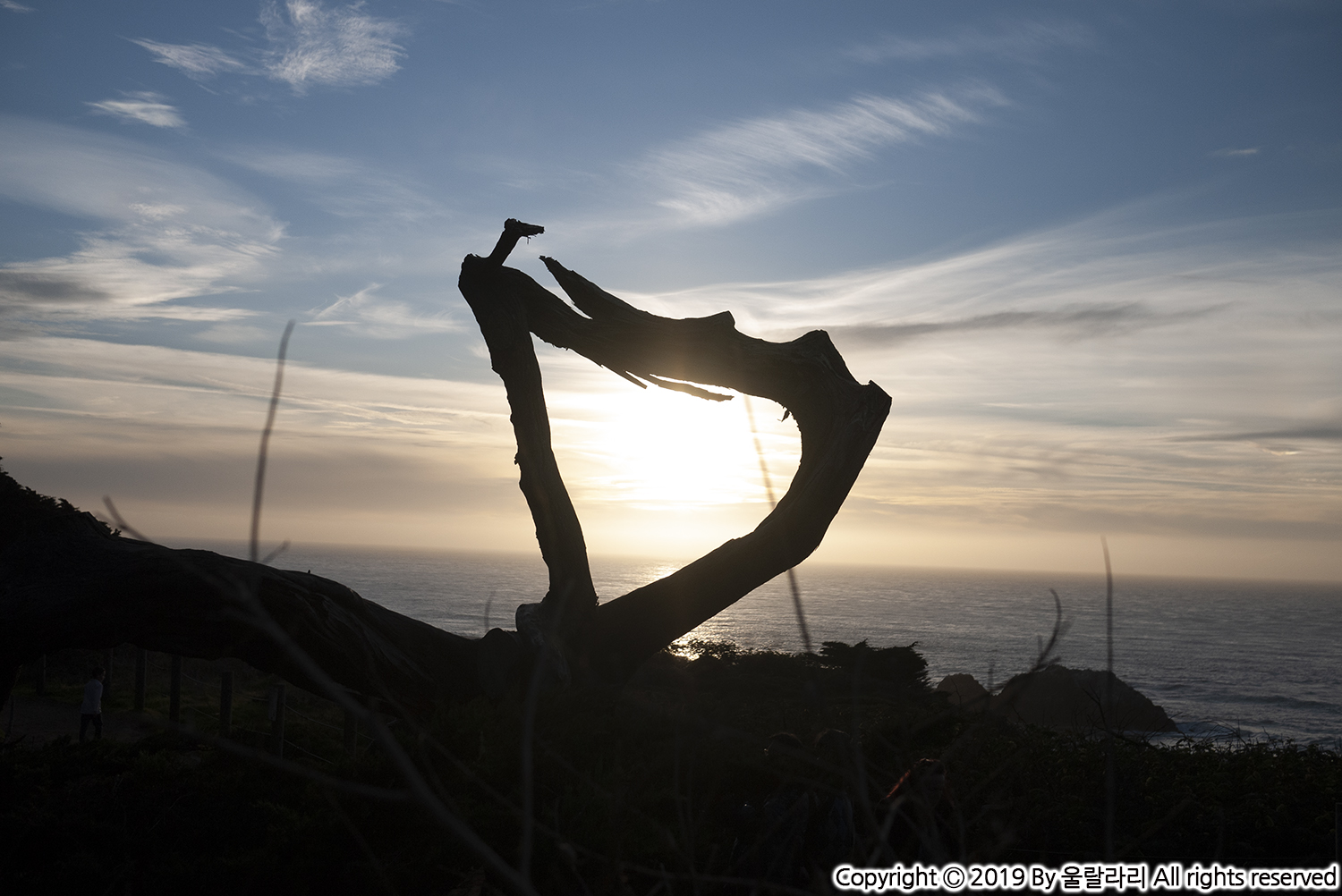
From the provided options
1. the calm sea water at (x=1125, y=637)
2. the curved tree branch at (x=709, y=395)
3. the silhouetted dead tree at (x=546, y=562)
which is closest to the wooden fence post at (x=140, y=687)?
the calm sea water at (x=1125, y=637)

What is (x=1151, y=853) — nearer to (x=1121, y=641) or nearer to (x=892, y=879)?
(x=892, y=879)

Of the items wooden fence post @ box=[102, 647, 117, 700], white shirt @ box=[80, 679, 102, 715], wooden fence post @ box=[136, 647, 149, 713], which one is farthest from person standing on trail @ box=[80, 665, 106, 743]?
wooden fence post @ box=[102, 647, 117, 700]

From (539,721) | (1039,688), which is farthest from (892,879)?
(1039,688)

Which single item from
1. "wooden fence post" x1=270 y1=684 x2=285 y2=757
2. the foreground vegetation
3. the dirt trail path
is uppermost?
the foreground vegetation

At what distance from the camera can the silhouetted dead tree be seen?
6727 mm

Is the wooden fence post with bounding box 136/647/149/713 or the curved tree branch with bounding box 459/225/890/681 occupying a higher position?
the curved tree branch with bounding box 459/225/890/681

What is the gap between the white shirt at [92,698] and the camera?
12.5 metres

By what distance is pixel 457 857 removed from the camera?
4.84 m

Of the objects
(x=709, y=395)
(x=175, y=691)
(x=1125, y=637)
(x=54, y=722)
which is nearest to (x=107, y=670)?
(x=54, y=722)

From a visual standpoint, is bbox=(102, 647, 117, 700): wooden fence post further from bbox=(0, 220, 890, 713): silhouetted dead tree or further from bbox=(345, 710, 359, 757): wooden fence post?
bbox=(0, 220, 890, 713): silhouetted dead tree

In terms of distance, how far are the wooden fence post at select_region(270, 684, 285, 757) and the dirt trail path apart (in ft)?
14.9

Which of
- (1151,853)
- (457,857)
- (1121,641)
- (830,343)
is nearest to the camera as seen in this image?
(457,857)

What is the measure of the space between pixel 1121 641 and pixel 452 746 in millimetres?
79637

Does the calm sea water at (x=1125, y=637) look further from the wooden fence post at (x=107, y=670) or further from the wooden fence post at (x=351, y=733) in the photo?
the wooden fence post at (x=107, y=670)
